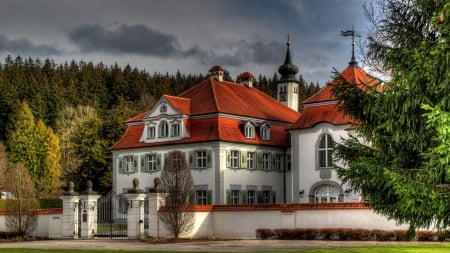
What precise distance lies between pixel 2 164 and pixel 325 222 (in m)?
47.0

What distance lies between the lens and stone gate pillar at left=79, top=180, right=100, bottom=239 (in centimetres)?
3366

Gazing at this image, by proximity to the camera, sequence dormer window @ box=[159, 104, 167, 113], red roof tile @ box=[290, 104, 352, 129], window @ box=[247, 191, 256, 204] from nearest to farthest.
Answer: red roof tile @ box=[290, 104, 352, 129] → window @ box=[247, 191, 256, 204] → dormer window @ box=[159, 104, 167, 113]

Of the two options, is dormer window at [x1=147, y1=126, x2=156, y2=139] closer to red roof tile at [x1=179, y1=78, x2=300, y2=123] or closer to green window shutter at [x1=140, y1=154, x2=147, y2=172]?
green window shutter at [x1=140, y1=154, x2=147, y2=172]

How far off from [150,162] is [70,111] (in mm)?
42024

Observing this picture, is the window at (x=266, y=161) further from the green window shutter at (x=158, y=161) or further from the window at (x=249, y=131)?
the green window shutter at (x=158, y=161)

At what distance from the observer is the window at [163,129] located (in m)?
48.3

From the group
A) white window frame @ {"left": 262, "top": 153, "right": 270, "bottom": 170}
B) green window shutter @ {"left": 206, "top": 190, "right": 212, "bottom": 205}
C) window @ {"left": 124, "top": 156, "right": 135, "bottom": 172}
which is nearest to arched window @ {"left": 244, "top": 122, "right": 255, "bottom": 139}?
white window frame @ {"left": 262, "top": 153, "right": 270, "bottom": 170}

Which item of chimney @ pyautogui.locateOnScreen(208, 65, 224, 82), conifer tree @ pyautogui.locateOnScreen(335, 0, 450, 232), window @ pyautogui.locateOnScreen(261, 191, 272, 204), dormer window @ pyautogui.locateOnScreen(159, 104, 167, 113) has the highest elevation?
chimney @ pyautogui.locateOnScreen(208, 65, 224, 82)

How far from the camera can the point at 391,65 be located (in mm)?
16859

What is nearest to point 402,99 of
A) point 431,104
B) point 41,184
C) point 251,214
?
point 431,104

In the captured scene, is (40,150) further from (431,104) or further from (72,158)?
(431,104)

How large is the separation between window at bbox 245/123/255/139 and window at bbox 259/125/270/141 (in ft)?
2.44

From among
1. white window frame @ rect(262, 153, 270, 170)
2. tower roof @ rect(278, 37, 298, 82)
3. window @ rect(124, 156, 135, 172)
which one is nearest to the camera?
white window frame @ rect(262, 153, 270, 170)

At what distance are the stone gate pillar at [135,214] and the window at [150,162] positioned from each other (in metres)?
17.4
